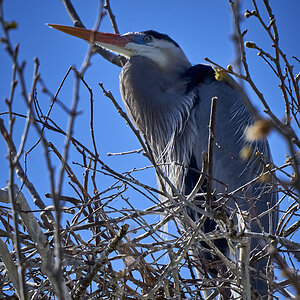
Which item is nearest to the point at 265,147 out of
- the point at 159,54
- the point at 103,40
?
the point at 159,54

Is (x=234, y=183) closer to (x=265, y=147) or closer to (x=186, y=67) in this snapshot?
(x=265, y=147)

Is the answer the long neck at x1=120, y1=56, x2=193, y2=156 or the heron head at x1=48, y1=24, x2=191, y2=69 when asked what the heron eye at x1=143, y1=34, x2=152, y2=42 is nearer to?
the heron head at x1=48, y1=24, x2=191, y2=69

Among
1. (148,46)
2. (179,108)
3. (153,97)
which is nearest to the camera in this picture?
(179,108)

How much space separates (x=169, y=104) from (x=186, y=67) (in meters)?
0.33

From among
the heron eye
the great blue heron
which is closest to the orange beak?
the great blue heron

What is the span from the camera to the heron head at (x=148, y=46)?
134 inches

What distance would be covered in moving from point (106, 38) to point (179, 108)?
25.3 inches

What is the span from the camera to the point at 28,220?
62.1 inches

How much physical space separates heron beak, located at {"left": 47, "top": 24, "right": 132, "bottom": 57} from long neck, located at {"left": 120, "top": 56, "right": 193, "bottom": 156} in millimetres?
128

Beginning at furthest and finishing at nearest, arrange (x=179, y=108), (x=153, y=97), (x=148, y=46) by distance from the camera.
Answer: (x=148, y=46) < (x=153, y=97) < (x=179, y=108)

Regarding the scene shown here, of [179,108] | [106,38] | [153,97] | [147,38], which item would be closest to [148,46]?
[147,38]

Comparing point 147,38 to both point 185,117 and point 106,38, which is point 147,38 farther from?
point 185,117

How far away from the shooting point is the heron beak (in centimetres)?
327

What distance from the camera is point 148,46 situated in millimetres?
3502
